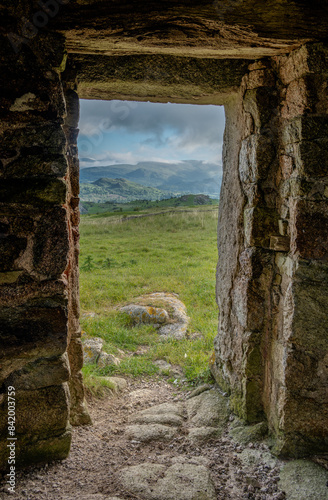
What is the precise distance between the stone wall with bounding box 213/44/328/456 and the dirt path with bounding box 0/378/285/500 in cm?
33

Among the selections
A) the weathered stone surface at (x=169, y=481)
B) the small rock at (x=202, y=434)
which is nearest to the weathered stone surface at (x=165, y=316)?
the small rock at (x=202, y=434)

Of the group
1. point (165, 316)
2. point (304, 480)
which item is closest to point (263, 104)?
point (304, 480)

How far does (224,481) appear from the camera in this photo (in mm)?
2494

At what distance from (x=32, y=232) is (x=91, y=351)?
289cm

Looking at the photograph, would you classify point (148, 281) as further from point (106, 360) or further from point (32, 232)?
point (32, 232)

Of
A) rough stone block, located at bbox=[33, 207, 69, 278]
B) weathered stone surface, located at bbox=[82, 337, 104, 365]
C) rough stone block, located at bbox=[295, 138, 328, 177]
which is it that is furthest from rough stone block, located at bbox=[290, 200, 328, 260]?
weathered stone surface, located at bbox=[82, 337, 104, 365]

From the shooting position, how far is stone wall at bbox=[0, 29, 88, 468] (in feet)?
6.89

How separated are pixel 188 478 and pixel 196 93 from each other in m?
2.90

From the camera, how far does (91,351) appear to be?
469 cm

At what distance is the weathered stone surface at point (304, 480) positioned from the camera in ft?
7.45

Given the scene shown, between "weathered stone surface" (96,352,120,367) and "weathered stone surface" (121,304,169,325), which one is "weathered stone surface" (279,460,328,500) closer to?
"weathered stone surface" (96,352,120,367)

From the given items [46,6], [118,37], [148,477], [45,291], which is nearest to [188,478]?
[148,477]

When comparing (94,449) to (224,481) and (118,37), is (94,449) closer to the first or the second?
(224,481)

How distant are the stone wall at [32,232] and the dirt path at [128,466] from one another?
0.26m
